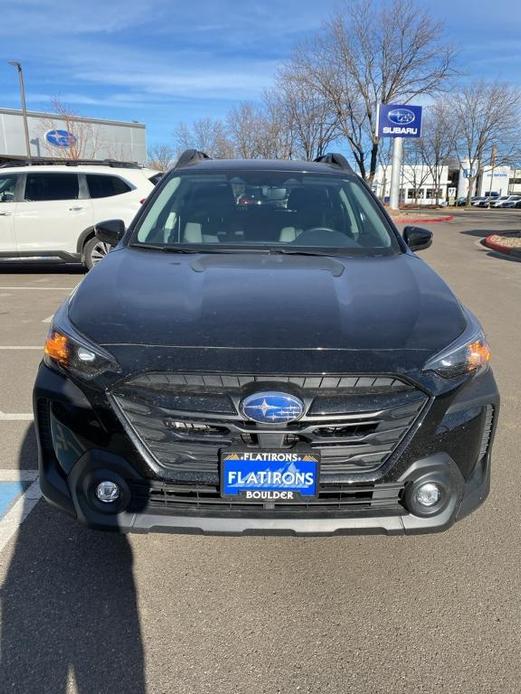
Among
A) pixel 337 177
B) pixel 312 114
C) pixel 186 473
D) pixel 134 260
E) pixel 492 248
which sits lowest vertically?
pixel 492 248

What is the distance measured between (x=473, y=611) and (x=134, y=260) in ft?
7.45

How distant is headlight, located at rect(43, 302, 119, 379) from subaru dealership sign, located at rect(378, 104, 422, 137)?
2823 cm

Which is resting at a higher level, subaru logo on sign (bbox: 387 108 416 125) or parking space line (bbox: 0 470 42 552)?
subaru logo on sign (bbox: 387 108 416 125)

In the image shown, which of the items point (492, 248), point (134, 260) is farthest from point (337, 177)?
point (492, 248)

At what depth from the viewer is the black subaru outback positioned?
6.88 ft

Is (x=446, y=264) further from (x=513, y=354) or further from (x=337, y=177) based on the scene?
(x=337, y=177)

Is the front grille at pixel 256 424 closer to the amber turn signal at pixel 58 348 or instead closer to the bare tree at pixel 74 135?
the amber turn signal at pixel 58 348

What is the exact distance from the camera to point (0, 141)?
119 feet

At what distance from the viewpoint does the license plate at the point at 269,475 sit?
2.09 meters

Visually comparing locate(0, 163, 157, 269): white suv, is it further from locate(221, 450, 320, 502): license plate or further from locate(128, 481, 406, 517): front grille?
locate(221, 450, 320, 502): license plate

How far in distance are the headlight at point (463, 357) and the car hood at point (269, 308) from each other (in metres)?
0.04

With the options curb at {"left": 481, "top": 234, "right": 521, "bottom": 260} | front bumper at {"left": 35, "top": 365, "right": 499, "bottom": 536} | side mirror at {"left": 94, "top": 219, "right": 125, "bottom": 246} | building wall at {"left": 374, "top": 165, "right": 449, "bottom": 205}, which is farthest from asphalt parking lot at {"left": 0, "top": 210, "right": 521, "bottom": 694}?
building wall at {"left": 374, "top": 165, "right": 449, "bottom": 205}

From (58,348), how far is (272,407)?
0.91m

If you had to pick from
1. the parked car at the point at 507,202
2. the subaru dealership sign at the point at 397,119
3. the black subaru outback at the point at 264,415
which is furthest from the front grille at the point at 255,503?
the parked car at the point at 507,202
